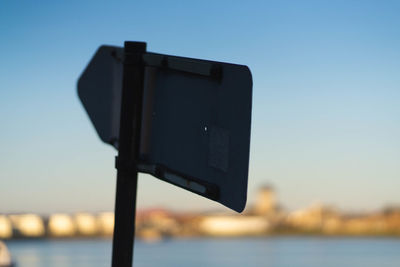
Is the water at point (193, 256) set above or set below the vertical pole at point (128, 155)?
above

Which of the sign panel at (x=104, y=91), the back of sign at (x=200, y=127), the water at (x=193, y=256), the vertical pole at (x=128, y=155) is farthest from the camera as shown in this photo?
the water at (x=193, y=256)

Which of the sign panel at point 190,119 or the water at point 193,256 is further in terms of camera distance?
the water at point 193,256

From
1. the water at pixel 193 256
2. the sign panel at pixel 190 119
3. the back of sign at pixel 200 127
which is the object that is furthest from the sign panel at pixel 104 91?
the water at pixel 193 256

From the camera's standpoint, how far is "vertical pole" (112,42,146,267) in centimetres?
156

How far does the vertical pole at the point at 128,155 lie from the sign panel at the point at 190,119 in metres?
0.01

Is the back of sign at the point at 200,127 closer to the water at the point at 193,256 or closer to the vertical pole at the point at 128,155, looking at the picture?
the vertical pole at the point at 128,155

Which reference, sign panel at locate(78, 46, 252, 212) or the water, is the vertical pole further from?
the water

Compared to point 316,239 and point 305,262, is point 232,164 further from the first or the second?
point 316,239

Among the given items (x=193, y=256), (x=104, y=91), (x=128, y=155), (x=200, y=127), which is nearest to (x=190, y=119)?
(x=200, y=127)

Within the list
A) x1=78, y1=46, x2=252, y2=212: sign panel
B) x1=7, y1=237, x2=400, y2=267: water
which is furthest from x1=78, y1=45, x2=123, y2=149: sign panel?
x1=7, y1=237, x2=400, y2=267: water

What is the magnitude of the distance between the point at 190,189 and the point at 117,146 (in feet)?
0.94

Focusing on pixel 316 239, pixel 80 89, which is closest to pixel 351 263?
pixel 316 239

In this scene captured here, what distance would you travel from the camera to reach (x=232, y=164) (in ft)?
4.11

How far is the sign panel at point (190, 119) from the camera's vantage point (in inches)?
48.8
